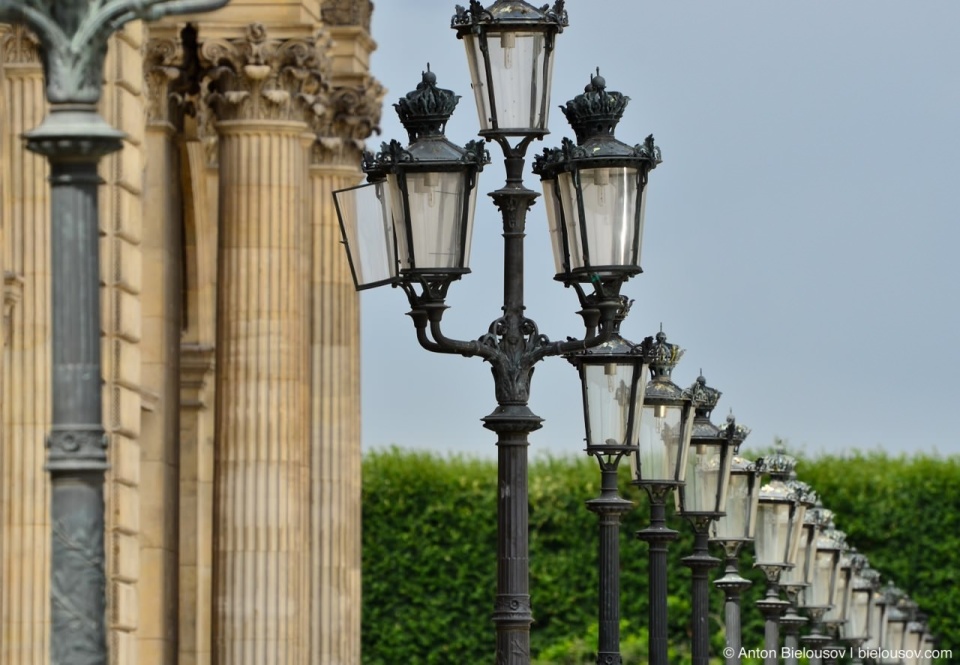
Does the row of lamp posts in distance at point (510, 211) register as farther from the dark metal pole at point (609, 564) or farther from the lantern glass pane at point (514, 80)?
the dark metal pole at point (609, 564)

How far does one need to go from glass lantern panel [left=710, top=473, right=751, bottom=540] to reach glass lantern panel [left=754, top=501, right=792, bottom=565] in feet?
7.91

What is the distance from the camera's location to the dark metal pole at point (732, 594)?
934 inches

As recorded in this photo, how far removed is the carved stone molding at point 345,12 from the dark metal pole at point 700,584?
12.2 m

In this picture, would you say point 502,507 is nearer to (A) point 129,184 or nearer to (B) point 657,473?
(B) point 657,473

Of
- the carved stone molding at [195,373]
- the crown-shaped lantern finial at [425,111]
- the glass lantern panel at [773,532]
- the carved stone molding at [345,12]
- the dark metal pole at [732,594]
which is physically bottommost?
the dark metal pole at [732,594]

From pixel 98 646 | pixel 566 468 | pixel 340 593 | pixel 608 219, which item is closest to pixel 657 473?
pixel 608 219

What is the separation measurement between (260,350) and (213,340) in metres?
3.90

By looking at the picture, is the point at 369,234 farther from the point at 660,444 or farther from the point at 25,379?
the point at 25,379

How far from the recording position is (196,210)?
106 ft

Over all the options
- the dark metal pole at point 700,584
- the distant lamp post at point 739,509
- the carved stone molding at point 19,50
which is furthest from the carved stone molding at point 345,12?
the dark metal pole at point 700,584

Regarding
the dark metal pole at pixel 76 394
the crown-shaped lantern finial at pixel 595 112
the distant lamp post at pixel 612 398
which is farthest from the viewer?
the distant lamp post at pixel 612 398

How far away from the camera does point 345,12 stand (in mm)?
32625

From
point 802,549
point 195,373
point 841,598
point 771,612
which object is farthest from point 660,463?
point 841,598

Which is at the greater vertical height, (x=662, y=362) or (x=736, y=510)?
(x=662, y=362)
